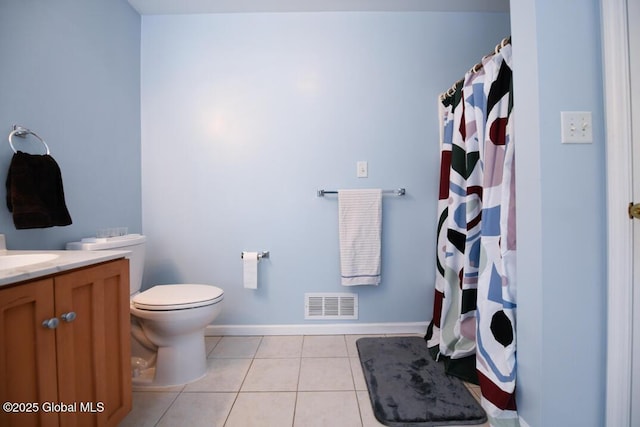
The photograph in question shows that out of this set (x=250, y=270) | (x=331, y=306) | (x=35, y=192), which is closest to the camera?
(x=35, y=192)

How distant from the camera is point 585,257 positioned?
2.69 ft

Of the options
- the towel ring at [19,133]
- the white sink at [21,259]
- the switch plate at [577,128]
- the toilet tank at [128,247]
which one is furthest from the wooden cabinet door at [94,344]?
the switch plate at [577,128]

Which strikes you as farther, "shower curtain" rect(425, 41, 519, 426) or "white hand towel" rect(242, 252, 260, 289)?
"white hand towel" rect(242, 252, 260, 289)

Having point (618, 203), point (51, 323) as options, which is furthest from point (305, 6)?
point (51, 323)

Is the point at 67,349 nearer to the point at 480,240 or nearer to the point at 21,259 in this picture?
the point at 21,259

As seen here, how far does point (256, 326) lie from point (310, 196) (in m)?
0.97

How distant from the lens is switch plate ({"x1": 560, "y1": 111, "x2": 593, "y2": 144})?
815 millimetres

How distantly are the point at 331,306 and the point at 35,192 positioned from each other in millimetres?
1590

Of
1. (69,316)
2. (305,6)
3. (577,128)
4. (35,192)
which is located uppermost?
(305,6)

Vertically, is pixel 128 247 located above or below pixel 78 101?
below

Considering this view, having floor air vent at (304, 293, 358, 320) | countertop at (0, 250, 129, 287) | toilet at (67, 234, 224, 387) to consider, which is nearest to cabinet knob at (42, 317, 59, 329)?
countertop at (0, 250, 129, 287)

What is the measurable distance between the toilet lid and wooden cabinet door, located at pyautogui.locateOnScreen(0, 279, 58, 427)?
49 cm

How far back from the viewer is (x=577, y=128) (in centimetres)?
81

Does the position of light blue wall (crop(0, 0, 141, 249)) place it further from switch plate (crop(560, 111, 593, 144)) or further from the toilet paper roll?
switch plate (crop(560, 111, 593, 144))
